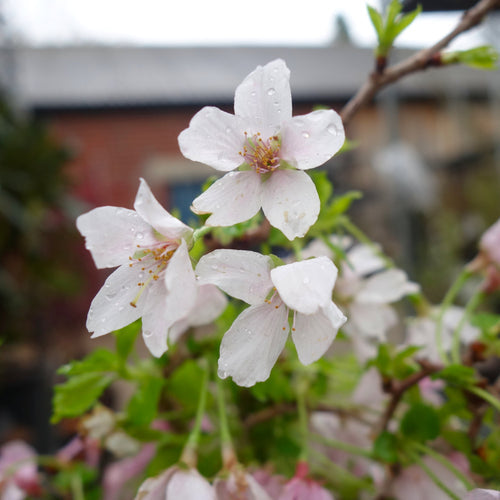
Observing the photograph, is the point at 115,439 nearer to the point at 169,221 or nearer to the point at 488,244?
the point at 169,221

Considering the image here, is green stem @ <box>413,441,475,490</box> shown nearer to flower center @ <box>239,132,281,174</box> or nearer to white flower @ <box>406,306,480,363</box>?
white flower @ <box>406,306,480,363</box>

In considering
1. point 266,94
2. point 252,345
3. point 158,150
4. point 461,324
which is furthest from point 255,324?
point 158,150

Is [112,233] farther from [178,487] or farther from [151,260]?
[178,487]

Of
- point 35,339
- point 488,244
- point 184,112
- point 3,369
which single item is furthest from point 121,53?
point 488,244

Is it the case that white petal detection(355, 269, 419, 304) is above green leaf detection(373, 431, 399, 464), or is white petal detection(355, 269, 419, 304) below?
above

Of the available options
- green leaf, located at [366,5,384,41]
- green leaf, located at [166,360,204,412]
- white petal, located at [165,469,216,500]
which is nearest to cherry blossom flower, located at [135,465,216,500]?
white petal, located at [165,469,216,500]

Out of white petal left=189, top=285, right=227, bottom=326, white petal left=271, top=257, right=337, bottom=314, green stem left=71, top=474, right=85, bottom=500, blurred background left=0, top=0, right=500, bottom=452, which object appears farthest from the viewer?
blurred background left=0, top=0, right=500, bottom=452

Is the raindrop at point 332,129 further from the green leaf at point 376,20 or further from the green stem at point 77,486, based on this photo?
the green stem at point 77,486

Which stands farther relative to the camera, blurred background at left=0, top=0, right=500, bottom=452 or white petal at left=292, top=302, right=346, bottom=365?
blurred background at left=0, top=0, right=500, bottom=452
